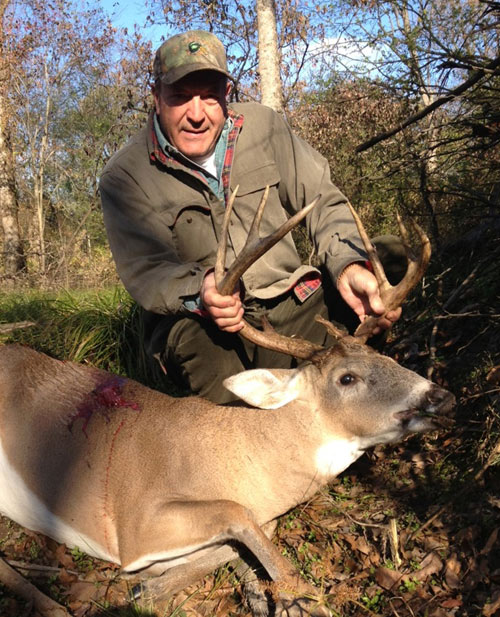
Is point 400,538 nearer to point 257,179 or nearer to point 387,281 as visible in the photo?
point 387,281

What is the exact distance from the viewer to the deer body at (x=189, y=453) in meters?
3.03

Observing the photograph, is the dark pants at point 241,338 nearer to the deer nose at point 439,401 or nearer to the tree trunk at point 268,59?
the deer nose at point 439,401

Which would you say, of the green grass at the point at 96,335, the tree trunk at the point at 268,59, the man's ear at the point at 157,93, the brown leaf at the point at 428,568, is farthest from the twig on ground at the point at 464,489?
the tree trunk at the point at 268,59

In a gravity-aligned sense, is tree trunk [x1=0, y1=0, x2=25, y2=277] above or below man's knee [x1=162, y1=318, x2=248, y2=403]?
above

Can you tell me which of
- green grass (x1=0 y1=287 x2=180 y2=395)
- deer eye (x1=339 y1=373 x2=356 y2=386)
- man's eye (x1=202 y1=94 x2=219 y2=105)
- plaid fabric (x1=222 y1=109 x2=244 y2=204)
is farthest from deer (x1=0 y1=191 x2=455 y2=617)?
green grass (x1=0 y1=287 x2=180 y2=395)

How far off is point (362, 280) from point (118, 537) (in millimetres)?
1974

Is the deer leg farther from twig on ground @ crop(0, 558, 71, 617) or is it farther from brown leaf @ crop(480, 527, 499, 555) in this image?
brown leaf @ crop(480, 527, 499, 555)

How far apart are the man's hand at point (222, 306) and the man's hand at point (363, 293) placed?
2.42ft

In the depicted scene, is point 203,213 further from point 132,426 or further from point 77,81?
point 77,81

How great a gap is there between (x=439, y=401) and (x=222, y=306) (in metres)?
1.22

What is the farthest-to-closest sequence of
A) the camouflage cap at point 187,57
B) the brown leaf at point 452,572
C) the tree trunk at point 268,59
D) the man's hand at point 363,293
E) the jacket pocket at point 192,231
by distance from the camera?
1. the tree trunk at point 268,59
2. the jacket pocket at point 192,231
3. the camouflage cap at point 187,57
4. the man's hand at point 363,293
5. the brown leaf at point 452,572

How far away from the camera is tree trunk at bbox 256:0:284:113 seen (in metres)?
7.82

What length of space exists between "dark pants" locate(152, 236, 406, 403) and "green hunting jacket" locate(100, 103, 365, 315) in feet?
0.70

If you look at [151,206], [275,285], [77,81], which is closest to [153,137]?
[151,206]
